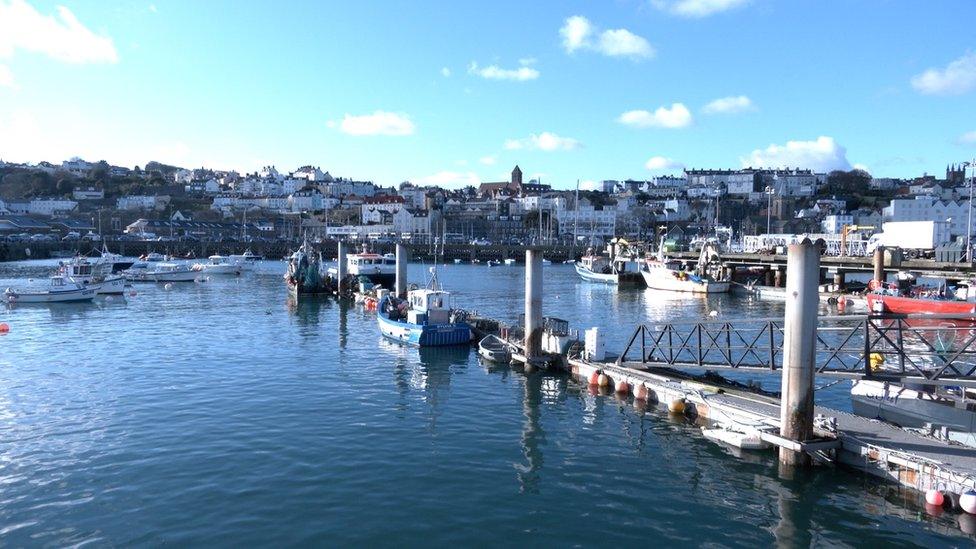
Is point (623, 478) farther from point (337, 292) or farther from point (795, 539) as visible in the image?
point (337, 292)

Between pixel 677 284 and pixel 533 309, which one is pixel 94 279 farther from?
pixel 677 284

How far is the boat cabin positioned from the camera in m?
36.9

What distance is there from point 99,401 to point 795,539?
74.2 feet

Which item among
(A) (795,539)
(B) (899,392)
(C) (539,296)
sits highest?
(C) (539,296)

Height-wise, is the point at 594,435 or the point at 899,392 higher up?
the point at 899,392

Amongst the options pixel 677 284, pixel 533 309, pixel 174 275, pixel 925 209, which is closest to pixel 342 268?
pixel 174 275

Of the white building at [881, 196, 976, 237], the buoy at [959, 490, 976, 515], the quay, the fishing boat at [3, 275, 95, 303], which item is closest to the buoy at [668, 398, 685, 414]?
the quay

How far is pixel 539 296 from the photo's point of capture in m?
29.4

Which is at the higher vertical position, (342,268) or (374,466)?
(342,268)

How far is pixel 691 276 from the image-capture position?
7688 centimetres

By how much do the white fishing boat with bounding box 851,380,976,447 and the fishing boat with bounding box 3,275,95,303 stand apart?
58.2m

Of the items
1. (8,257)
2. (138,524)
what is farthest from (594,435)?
(8,257)

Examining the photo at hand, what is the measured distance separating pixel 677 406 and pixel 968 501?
907cm

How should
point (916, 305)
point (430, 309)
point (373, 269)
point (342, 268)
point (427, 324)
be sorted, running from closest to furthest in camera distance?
point (427, 324) → point (430, 309) → point (916, 305) → point (342, 268) → point (373, 269)
